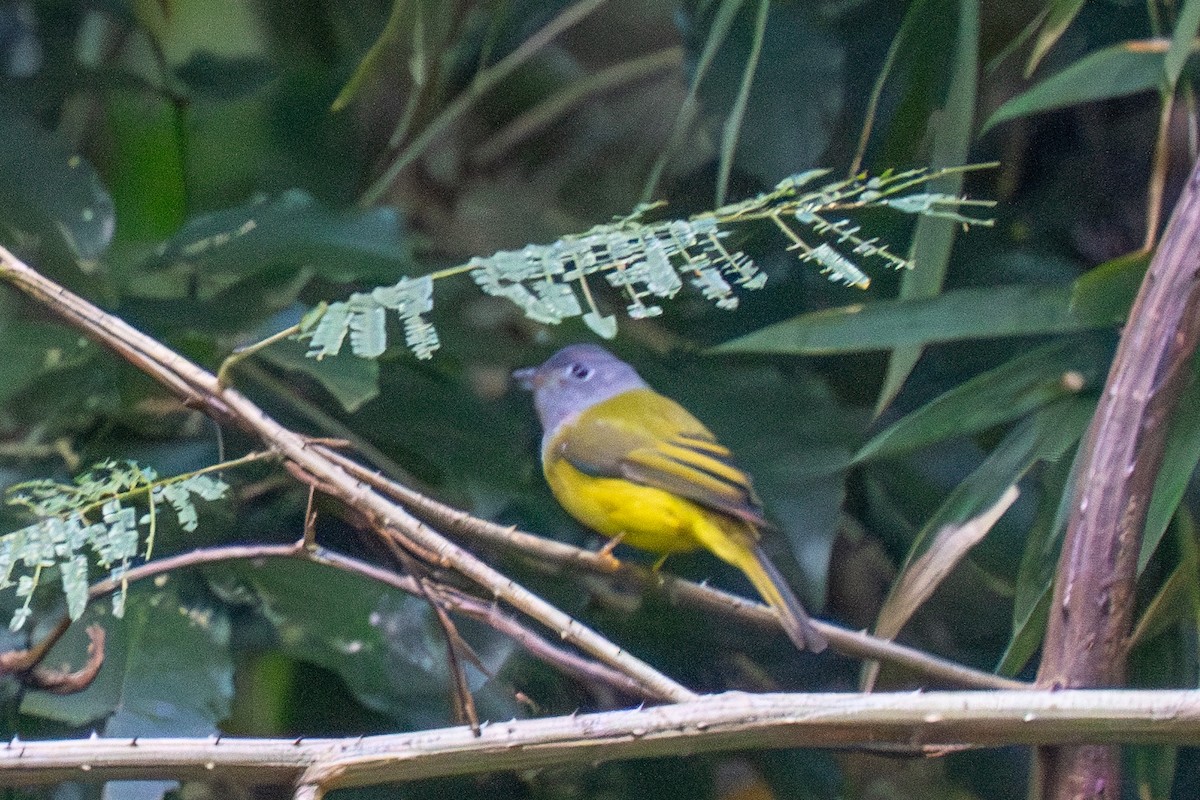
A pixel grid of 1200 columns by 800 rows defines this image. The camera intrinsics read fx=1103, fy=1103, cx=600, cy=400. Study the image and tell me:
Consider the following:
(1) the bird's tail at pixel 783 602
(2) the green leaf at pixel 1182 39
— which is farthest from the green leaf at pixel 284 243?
(2) the green leaf at pixel 1182 39

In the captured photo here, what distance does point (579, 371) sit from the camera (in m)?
0.83

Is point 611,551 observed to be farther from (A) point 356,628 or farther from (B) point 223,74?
(B) point 223,74

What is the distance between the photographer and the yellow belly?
0.77 m

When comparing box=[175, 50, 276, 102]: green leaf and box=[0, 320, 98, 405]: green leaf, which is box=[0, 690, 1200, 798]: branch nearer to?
box=[0, 320, 98, 405]: green leaf

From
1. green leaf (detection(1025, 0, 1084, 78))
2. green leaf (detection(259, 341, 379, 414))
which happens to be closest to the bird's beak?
green leaf (detection(259, 341, 379, 414))

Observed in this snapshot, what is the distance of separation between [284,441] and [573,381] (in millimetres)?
246

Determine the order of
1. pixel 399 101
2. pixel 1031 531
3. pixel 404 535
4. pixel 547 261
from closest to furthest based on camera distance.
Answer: pixel 547 261
pixel 404 535
pixel 1031 531
pixel 399 101

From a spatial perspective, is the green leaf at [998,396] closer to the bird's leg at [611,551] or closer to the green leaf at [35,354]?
the bird's leg at [611,551]

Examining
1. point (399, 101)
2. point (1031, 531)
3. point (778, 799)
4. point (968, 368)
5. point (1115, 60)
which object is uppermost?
point (399, 101)

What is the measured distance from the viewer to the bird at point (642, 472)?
762mm

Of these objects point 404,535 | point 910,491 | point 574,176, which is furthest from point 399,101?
point 910,491

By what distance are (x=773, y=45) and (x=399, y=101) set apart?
31cm

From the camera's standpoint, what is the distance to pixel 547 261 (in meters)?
0.55

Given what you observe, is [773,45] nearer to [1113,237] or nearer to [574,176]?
[574,176]
